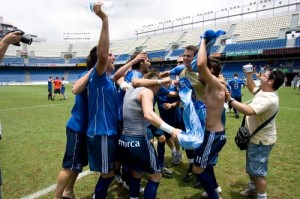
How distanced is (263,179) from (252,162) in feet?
0.98

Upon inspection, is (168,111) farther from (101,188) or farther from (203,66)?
(101,188)

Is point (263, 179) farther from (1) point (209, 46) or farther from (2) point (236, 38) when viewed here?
(2) point (236, 38)

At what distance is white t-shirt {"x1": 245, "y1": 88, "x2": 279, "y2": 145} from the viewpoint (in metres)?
3.57

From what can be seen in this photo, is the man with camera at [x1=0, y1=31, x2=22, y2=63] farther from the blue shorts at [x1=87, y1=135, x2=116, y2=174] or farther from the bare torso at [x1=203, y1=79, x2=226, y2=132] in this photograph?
the bare torso at [x1=203, y1=79, x2=226, y2=132]

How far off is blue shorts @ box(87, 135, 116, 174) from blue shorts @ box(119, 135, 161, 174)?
0.57 feet

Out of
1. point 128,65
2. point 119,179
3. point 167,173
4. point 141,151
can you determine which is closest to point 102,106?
point 141,151

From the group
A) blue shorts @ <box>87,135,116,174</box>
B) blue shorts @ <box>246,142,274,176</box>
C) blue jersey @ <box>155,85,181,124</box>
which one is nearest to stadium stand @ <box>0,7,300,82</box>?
blue jersey @ <box>155,85,181,124</box>

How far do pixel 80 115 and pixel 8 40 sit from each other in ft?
4.55

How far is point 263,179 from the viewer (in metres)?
3.78

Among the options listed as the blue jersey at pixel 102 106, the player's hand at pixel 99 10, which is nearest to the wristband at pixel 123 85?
the blue jersey at pixel 102 106

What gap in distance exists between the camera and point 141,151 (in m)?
3.25

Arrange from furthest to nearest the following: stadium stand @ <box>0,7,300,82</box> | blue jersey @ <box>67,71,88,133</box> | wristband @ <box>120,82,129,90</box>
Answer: stadium stand @ <box>0,7,300,82</box> → wristband @ <box>120,82,129,90</box> → blue jersey @ <box>67,71,88,133</box>

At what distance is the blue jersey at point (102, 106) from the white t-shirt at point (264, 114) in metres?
1.99

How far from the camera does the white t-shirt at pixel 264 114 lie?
357 centimetres
